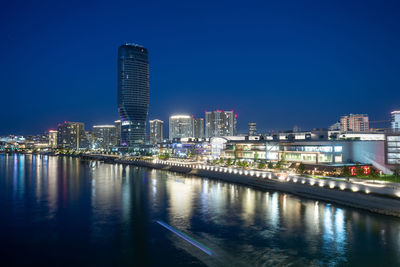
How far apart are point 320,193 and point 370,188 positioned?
3.79m

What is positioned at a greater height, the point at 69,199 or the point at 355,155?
the point at 355,155

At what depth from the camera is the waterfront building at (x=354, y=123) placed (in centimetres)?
10143

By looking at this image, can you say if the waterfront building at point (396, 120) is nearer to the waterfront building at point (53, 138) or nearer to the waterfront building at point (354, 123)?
the waterfront building at point (354, 123)

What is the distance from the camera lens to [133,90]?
102 meters

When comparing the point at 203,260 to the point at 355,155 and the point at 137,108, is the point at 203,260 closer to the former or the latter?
the point at 355,155

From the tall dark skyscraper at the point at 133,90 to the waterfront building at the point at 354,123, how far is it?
70208 mm

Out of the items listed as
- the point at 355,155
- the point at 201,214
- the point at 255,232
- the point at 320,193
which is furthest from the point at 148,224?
the point at 355,155

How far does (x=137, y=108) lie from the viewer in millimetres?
103000

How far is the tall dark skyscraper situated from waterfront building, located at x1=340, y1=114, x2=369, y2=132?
70208 millimetres

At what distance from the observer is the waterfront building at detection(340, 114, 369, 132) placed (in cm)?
10143

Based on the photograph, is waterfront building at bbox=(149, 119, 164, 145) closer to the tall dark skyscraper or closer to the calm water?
the tall dark skyscraper

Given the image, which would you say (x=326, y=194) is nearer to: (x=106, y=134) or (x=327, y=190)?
(x=327, y=190)

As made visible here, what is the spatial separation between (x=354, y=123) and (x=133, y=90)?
7771 cm

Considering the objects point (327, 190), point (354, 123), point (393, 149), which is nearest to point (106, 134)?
point (354, 123)
